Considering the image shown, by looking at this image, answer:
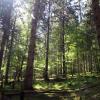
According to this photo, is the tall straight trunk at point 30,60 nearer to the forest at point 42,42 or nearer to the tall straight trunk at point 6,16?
the forest at point 42,42

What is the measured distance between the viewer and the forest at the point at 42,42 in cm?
1379

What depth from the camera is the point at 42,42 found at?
109 ft

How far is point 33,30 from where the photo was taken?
1686 cm

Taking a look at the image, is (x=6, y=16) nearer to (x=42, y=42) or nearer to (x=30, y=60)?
(x=30, y=60)

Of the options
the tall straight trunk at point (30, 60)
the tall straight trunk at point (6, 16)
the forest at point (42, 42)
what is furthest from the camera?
the tall straight trunk at point (6, 16)

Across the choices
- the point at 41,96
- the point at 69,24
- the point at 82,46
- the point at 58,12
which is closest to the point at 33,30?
the point at 41,96

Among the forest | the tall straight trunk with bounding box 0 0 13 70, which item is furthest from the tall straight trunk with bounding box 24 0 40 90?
the tall straight trunk with bounding box 0 0 13 70

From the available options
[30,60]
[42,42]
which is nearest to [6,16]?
[30,60]

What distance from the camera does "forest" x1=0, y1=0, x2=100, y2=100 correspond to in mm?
13789

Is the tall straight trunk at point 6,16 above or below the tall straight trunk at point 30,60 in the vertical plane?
above

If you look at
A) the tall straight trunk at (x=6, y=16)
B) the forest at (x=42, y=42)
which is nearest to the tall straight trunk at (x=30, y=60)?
the forest at (x=42, y=42)

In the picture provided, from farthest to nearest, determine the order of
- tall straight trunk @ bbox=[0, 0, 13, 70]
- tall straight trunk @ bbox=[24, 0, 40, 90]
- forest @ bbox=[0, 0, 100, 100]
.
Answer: tall straight trunk @ bbox=[0, 0, 13, 70] < tall straight trunk @ bbox=[24, 0, 40, 90] < forest @ bbox=[0, 0, 100, 100]

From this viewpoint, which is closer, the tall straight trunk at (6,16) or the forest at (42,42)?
the forest at (42,42)

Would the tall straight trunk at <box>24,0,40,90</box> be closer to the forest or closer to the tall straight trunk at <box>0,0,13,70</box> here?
the forest
